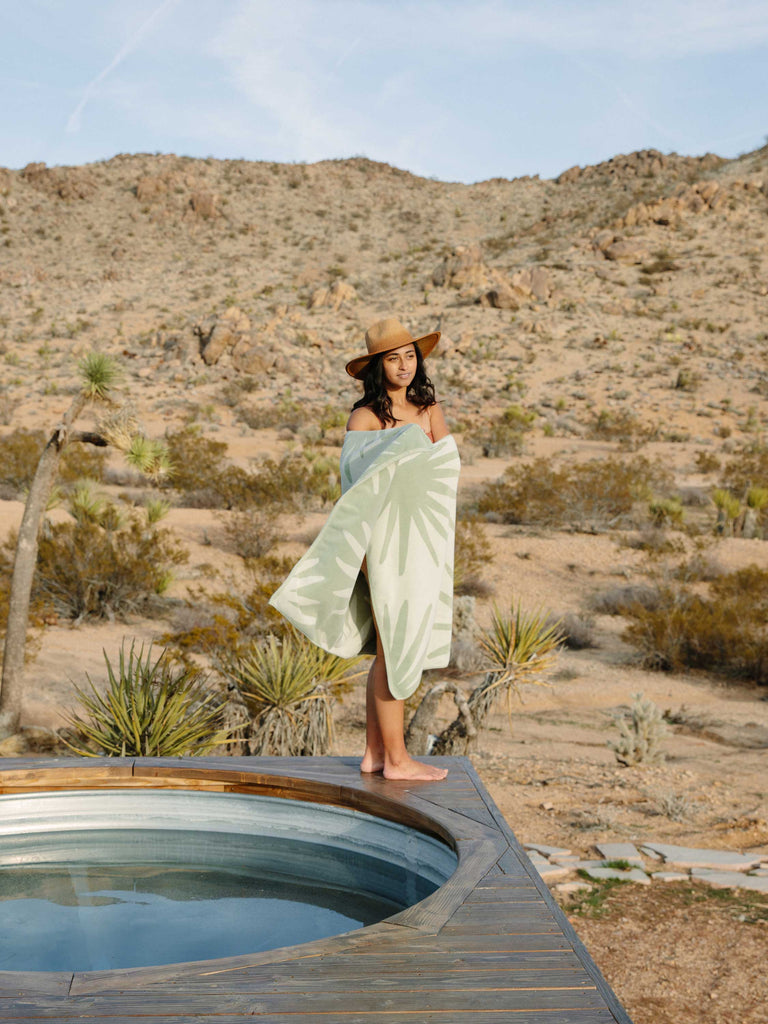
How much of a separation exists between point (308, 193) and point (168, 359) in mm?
28105

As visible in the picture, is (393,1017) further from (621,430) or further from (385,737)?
(621,430)

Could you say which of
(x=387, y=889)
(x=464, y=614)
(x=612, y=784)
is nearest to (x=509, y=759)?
(x=612, y=784)

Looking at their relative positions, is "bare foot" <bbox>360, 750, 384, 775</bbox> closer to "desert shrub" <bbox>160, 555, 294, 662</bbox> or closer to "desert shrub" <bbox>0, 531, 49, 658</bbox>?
"desert shrub" <bbox>160, 555, 294, 662</bbox>

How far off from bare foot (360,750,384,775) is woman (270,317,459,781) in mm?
161

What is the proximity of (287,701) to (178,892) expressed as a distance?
273 cm

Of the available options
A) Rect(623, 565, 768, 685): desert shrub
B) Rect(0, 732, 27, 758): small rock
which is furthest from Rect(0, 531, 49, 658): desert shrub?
Rect(623, 565, 768, 685): desert shrub

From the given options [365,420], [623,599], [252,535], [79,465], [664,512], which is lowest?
[623,599]

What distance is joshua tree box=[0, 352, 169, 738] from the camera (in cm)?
682

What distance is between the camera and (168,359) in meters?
32.8

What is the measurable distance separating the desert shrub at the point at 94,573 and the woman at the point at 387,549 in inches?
311

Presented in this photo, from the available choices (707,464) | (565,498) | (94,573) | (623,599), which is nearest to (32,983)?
(94,573)

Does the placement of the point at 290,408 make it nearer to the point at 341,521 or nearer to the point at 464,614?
the point at 464,614

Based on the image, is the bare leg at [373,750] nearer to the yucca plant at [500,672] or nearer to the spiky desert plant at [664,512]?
Answer: the yucca plant at [500,672]

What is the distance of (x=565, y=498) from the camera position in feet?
56.0
